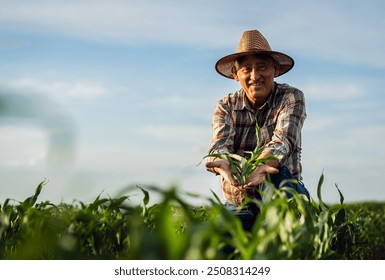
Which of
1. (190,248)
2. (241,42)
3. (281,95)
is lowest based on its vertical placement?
(190,248)

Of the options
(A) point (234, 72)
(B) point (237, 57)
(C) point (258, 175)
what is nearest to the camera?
(C) point (258, 175)

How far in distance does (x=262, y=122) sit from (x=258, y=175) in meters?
0.91

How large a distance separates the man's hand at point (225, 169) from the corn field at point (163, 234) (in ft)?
1.68

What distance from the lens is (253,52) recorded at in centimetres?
313

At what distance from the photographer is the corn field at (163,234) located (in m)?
0.96

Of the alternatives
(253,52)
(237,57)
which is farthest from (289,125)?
(237,57)

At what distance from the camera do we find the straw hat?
10.4 feet

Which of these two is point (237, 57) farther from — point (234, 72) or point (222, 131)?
point (222, 131)

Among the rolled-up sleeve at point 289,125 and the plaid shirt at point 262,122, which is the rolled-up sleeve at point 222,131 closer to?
the plaid shirt at point 262,122

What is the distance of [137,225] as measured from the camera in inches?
34.8

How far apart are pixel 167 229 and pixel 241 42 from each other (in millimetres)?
2516
